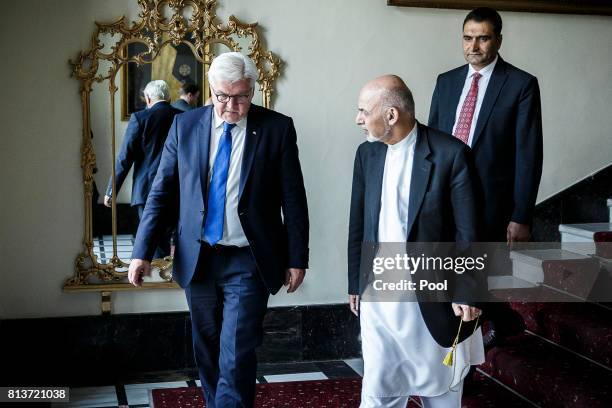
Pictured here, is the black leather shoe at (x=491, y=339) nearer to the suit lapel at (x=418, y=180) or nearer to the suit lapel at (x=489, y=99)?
the suit lapel at (x=489, y=99)

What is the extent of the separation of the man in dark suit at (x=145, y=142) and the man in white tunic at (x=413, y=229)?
204cm

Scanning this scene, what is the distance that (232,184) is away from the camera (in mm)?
3773

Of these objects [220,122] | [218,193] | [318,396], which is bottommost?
[318,396]

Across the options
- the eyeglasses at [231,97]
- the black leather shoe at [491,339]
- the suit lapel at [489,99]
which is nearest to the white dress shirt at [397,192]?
the eyeglasses at [231,97]

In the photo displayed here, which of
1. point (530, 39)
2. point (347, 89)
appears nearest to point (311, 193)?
point (347, 89)

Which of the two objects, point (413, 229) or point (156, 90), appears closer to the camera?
point (413, 229)

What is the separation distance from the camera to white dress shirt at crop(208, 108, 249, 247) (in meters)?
3.76

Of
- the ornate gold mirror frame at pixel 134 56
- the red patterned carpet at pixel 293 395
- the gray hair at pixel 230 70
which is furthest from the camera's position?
the ornate gold mirror frame at pixel 134 56

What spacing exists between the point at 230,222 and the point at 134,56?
5.59 ft

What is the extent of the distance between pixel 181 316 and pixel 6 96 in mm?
1701

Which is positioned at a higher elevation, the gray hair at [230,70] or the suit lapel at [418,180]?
the gray hair at [230,70]

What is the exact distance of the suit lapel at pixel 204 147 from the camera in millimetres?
3742

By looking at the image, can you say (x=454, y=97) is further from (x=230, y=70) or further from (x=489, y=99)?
(x=230, y=70)

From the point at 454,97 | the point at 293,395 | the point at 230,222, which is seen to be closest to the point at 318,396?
the point at 293,395
